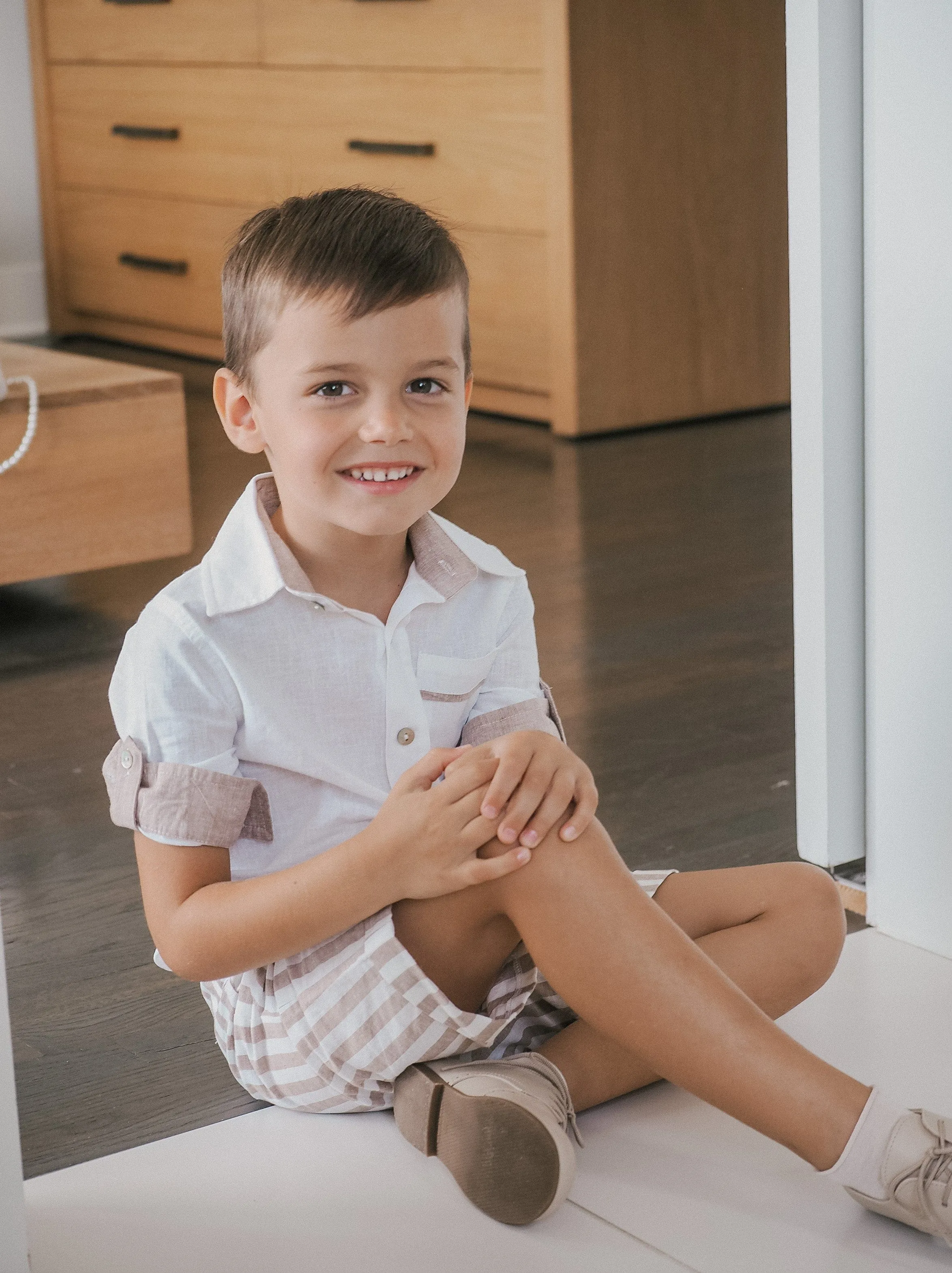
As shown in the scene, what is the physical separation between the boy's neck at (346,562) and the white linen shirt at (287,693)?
2cm

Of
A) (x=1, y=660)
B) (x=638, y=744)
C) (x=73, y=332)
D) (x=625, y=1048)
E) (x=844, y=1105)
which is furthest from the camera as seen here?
(x=73, y=332)

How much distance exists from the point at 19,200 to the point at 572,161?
2.18 meters

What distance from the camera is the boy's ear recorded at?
3.38 ft

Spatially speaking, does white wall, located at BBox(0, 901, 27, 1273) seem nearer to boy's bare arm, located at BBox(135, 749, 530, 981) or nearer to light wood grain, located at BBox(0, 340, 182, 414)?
boy's bare arm, located at BBox(135, 749, 530, 981)

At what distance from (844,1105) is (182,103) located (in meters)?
3.87

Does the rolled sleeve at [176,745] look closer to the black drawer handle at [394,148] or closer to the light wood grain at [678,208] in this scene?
the light wood grain at [678,208]

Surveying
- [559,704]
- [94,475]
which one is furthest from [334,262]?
[94,475]

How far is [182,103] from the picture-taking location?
14.2ft

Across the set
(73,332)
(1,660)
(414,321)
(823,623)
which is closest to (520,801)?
(414,321)

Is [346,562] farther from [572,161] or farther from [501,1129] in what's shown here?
[572,161]

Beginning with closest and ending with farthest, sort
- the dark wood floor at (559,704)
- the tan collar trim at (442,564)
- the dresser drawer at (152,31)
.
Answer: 1. the tan collar trim at (442,564)
2. the dark wood floor at (559,704)
3. the dresser drawer at (152,31)

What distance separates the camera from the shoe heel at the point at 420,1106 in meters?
0.97

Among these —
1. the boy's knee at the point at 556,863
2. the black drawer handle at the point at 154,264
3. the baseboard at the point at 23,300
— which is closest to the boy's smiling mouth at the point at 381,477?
the boy's knee at the point at 556,863

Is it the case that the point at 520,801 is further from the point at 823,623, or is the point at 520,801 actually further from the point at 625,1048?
the point at 823,623
